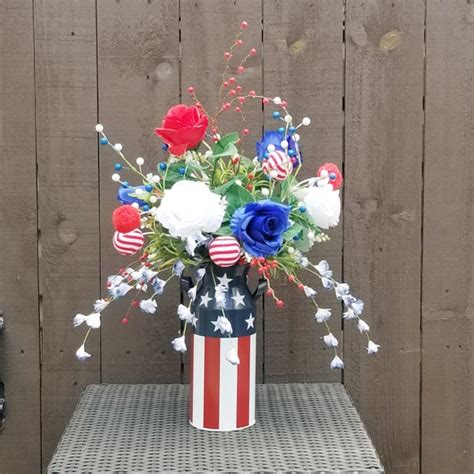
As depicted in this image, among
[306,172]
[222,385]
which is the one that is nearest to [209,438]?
[222,385]

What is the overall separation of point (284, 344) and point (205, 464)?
55cm

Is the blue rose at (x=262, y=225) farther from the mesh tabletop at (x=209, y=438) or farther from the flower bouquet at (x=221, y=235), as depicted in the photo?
the mesh tabletop at (x=209, y=438)

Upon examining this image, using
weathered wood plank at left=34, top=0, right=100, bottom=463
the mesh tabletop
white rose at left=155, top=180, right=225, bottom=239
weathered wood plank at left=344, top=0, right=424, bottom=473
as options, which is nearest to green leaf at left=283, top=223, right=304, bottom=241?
white rose at left=155, top=180, right=225, bottom=239

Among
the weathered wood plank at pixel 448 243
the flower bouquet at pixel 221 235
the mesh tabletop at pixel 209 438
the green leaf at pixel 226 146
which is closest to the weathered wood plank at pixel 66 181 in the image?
the mesh tabletop at pixel 209 438

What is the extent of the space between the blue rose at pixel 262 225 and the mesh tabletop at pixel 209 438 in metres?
0.34

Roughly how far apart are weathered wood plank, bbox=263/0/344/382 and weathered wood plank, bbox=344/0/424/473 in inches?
1.2

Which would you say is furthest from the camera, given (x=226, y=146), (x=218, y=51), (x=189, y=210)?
(x=218, y=51)

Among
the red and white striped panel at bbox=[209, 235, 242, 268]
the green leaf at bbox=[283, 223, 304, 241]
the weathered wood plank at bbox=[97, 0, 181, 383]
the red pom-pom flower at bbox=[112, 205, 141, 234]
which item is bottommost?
the red and white striped panel at bbox=[209, 235, 242, 268]

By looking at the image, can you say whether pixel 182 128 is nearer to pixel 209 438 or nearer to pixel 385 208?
pixel 209 438

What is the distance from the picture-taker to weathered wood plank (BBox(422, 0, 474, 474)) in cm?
179

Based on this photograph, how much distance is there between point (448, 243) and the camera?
1.81 meters

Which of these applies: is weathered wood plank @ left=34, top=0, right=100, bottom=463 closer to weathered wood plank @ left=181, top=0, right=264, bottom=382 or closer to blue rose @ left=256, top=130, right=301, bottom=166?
weathered wood plank @ left=181, top=0, right=264, bottom=382

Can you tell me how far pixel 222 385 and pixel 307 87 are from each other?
71cm

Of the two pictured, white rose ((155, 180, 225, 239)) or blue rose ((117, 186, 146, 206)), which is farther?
blue rose ((117, 186, 146, 206))
